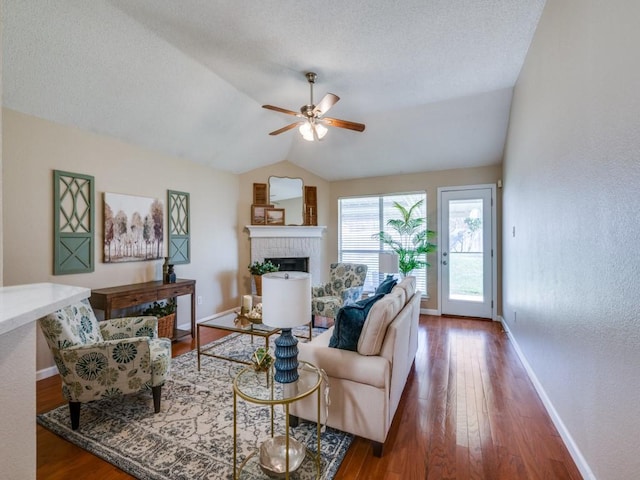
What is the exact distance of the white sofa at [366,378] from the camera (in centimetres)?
177

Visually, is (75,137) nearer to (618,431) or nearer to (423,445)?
Result: (423,445)

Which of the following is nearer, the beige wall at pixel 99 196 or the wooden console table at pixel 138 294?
the beige wall at pixel 99 196

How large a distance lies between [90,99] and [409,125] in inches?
146

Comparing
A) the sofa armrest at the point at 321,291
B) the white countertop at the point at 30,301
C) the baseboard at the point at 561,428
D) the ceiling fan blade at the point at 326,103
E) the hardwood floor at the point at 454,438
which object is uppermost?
the ceiling fan blade at the point at 326,103

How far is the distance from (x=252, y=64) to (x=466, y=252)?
409cm

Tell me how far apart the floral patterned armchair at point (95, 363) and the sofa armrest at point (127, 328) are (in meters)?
0.29

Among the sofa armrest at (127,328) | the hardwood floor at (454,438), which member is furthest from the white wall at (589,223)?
the sofa armrest at (127,328)

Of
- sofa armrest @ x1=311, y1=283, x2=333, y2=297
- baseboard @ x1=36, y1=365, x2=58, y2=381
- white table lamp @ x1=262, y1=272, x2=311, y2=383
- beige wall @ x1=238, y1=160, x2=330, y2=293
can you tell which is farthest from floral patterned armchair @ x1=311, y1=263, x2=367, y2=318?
baseboard @ x1=36, y1=365, x2=58, y2=381

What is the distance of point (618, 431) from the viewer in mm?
1341

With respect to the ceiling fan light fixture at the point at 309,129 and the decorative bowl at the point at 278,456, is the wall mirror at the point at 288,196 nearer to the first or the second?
the ceiling fan light fixture at the point at 309,129

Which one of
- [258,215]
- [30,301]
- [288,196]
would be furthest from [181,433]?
[288,196]

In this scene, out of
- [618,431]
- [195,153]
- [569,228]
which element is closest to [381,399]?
[618,431]

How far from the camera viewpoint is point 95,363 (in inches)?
79.1

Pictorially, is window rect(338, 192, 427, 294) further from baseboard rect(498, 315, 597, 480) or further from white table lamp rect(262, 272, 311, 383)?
white table lamp rect(262, 272, 311, 383)
